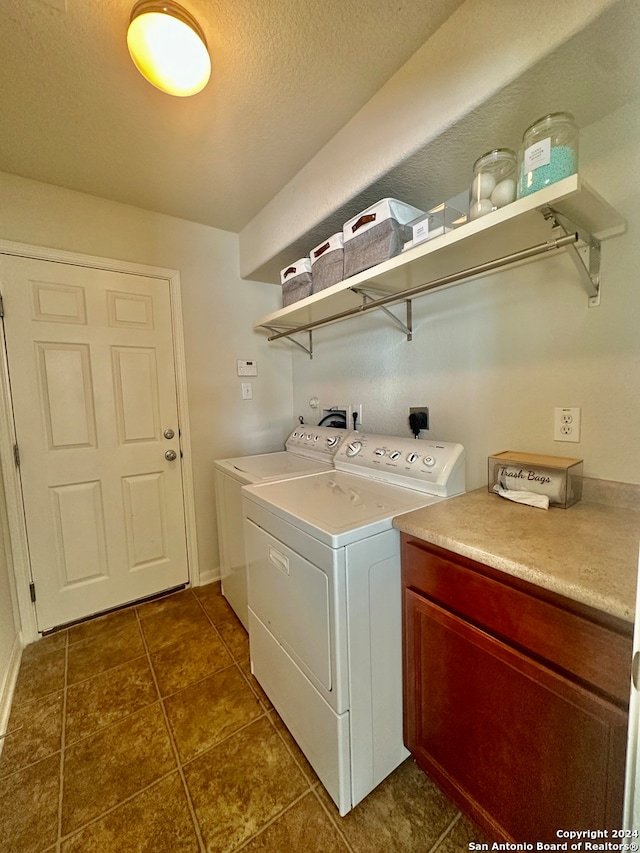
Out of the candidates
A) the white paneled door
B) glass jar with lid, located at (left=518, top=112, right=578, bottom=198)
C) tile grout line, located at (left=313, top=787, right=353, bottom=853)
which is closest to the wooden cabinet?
tile grout line, located at (left=313, top=787, right=353, bottom=853)

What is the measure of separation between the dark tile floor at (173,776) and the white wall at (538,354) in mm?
1149

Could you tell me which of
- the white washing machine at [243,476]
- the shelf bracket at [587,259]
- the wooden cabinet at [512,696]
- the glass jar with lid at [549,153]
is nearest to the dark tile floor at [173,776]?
the wooden cabinet at [512,696]

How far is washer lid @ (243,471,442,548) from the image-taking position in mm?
962

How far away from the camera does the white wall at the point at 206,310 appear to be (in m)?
1.81

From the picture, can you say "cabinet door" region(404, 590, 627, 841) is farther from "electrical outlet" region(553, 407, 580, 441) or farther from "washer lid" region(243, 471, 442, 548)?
"electrical outlet" region(553, 407, 580, 441)

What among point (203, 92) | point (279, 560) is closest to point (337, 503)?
point (279, 560)

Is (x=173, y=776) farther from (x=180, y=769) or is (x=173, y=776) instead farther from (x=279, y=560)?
(x=279, y=560)

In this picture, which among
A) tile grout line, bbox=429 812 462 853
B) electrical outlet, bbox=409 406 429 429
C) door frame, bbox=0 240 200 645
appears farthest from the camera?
door frame, bbox=0 240 200 645

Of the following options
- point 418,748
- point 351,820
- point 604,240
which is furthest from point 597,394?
point 351,820

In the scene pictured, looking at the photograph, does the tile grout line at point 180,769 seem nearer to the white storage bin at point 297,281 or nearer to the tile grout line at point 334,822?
the tile grout line at point 334,822

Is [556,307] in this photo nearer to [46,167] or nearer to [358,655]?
[358,655]

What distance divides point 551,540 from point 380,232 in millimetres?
1170

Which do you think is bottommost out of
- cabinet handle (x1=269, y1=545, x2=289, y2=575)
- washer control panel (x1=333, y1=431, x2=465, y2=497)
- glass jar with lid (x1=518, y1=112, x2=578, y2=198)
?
cabinet handle (x1=269, y1=545, x2=289, y2=575)

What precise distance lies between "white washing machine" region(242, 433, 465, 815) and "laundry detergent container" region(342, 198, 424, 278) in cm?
Result: 77
